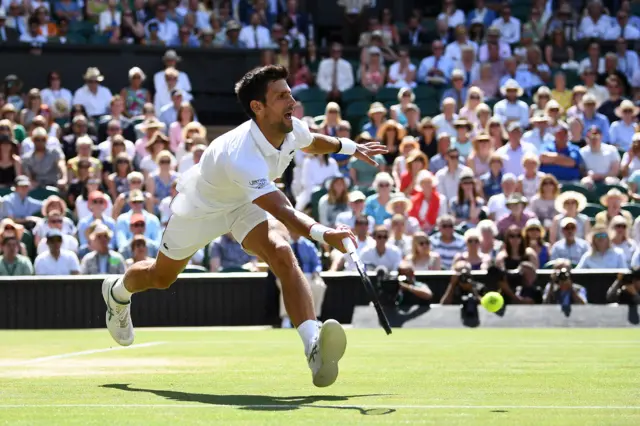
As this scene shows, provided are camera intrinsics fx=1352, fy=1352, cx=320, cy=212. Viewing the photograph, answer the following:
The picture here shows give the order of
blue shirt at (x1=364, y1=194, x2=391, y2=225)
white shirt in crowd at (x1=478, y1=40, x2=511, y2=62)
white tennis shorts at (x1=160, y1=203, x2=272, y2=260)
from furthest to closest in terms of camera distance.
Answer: white shirt in crowd at (x1=478, y1=40, x2=511, y2=62) < blue shirt at (x1=364, y1=194, x2=391, y2=225) < white tennis shorts at (x1=160, y1=203, x2=272, y2=260)

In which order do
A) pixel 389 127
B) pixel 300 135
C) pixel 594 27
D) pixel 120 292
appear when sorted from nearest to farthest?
pixel 300 135 < pixel 120 292 < pixel 389 127 < pixel 594 27

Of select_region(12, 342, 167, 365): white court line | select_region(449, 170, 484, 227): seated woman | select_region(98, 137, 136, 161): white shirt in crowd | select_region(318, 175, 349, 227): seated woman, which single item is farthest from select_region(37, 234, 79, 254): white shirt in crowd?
select_region(12, 342, 167, 365): white court line

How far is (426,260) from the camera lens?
16.7 meters

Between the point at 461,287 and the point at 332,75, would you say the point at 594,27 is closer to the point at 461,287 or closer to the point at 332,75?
the point at 332,75

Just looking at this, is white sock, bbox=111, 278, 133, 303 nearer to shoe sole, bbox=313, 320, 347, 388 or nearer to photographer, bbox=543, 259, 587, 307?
shoe sole, bbox=313, 320, 347, 388

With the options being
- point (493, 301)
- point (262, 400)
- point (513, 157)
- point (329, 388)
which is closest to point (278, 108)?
point (329, 388)

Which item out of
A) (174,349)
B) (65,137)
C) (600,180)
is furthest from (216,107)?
(174,349)

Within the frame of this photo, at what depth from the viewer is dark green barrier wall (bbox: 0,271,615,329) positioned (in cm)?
1658

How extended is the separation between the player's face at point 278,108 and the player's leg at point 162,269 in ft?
2.67

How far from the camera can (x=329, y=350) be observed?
7.02m

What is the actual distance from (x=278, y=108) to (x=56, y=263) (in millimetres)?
9656

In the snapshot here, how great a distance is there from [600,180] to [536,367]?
1041 cm

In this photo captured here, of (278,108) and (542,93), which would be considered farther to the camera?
(542,93)

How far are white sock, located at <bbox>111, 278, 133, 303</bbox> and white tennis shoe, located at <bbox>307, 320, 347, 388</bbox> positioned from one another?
8.25 ft
